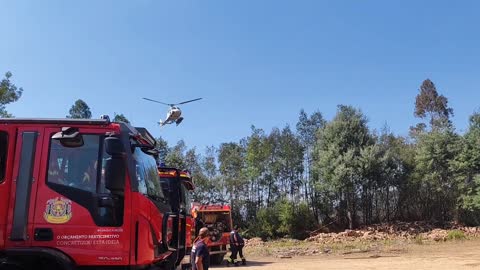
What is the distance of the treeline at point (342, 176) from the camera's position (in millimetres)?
50344

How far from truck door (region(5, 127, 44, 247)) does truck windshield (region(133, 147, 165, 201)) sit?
1153 millimetres

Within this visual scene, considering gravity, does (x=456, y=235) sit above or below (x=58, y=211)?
above

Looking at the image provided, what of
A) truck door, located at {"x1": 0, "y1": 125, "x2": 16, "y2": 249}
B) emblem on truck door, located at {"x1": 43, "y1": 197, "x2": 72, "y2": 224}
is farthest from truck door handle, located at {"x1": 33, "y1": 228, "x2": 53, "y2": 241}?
truck door, located at {"x1": 0, "y1": 125, "x2": 16, "y2": 249}

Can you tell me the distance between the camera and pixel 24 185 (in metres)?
6.16

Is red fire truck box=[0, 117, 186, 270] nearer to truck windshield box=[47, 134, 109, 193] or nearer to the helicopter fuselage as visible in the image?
truck windshield box=[47, 134, 109, 193]

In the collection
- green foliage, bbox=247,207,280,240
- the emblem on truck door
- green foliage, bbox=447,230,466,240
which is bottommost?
the emblem on truck door

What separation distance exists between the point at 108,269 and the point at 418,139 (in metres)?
51.7

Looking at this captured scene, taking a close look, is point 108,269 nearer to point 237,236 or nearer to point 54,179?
point 54,179

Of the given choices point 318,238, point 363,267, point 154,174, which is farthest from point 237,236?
point 318,238

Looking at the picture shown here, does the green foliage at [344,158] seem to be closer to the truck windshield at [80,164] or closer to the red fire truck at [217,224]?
the red fire truck at [217,224]

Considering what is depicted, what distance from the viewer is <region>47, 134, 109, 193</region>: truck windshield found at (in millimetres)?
6148

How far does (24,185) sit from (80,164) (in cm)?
68

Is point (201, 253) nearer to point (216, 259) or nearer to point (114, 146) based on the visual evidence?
point (114, 146)

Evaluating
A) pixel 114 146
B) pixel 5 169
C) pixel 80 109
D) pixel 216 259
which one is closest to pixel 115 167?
pixel 114 146
